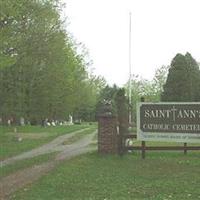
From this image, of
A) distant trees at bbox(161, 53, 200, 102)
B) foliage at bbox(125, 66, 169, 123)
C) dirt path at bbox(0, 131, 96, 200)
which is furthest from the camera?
foliage at bbox(125, 66, 169, 123)

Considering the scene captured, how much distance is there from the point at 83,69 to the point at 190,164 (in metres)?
46.8

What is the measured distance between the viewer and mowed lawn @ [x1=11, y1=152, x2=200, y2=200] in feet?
41.1

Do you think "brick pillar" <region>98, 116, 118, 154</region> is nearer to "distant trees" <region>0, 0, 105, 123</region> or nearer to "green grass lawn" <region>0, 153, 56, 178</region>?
"green grass lawn" <region>0, 153, 56, 178</region>

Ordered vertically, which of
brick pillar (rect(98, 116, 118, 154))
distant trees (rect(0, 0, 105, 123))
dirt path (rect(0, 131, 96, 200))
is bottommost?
dirt path (rect(0, 131, 96, 200))

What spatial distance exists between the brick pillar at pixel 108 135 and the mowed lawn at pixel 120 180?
2.63 feet

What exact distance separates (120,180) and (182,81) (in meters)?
62.8

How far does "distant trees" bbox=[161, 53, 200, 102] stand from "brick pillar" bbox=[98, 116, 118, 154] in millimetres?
53900

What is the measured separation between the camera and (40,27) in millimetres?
35594

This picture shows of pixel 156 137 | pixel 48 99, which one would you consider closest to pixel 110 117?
pixel 156 137

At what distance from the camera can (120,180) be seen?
48.2 feet

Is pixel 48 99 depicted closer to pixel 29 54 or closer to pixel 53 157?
pixel 29 54

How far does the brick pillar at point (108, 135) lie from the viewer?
21.3 m

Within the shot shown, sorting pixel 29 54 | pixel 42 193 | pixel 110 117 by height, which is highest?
pixel 29 54

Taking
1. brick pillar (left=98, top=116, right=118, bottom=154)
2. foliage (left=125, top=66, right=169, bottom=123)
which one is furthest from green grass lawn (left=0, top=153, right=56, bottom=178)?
foliage (left=125, top=66, right=169, bottom=123)
